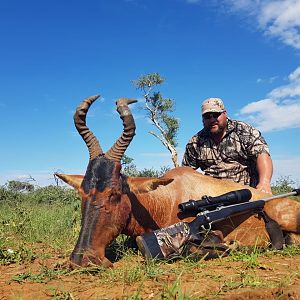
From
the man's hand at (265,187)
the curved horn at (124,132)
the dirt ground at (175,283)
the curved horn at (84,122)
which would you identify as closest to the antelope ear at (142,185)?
the curved horn at (124,132)

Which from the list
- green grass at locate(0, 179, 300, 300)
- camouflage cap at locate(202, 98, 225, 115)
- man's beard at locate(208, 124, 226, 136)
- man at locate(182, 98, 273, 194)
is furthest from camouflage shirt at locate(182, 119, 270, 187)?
green grass at locate(0, 179, 300, 300)

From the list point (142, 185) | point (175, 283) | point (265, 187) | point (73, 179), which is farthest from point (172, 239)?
point (265, 187)

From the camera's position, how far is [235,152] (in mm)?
5855

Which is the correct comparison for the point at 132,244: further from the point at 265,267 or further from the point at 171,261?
the point at 265,267

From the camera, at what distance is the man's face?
5777mm

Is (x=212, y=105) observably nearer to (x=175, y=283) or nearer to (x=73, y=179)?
(x=73, y=179)

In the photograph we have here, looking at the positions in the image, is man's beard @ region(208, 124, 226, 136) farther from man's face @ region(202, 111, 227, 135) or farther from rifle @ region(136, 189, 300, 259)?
rifle @ region(136, 189, 300, 259)

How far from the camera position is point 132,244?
461cm

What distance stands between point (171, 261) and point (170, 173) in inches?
56.5

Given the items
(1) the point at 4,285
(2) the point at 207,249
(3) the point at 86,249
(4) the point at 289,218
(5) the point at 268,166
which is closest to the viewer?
(1) the point at 4,285

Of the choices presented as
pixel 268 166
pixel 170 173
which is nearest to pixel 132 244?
pixel 170 173

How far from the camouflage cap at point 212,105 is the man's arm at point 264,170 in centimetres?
89

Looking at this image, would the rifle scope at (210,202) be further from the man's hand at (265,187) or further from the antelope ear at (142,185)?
the man's hand at (265,187)

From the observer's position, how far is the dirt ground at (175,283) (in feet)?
8.04
